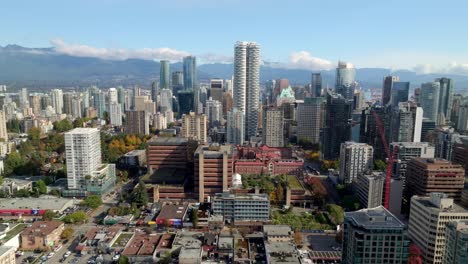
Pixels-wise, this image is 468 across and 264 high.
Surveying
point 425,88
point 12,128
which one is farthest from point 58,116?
point 425,88

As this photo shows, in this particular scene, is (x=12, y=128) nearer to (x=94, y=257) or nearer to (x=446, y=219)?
(x=94, y=257)

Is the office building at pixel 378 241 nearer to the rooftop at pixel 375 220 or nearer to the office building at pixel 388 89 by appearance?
the rooftop at pixel 375 220

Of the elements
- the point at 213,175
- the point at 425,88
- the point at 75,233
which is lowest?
the point at 75,233

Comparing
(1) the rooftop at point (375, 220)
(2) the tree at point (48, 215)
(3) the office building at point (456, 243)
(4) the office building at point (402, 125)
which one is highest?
(4) the office building at point (402, 125)

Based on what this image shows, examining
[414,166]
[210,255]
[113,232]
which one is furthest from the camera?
[414,166]

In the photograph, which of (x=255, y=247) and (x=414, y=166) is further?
(x=414, y=166)

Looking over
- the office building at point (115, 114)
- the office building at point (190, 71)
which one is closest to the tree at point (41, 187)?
the office building at point (115, 114)
